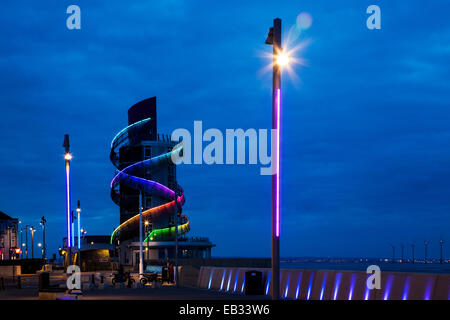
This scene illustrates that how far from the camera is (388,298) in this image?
18.0 meters

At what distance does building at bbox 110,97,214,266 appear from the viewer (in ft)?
321

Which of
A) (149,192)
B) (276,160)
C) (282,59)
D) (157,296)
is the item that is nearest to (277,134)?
(276,160)

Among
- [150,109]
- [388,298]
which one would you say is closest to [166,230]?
[150,109]

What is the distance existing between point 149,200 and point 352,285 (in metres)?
89.2

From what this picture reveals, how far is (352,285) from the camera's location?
20062mm

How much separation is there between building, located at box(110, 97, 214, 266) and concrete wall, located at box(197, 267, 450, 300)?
68.1m

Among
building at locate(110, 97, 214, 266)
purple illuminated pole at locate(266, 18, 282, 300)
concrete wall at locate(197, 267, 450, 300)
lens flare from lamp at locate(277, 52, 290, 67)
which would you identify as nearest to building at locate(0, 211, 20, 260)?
building at locate(110, 97, 214, 266)

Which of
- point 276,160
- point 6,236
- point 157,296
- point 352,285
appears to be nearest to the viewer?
point 276,160

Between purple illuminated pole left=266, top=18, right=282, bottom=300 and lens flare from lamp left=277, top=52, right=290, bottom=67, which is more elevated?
lens flare from lamp left=277, top=52, right=290, bottom=67

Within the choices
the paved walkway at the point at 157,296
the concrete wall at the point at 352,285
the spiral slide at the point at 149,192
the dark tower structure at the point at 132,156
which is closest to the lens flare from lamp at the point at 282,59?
the concrete wall at the point at 352,285

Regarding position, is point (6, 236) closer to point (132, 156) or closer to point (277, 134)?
point (132, 156)

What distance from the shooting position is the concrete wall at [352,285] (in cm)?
1644

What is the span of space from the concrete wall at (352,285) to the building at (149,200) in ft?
223

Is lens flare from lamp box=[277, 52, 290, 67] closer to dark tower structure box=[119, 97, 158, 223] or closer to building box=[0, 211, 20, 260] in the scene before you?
dark tower structure box=[119, 97, 158, 223]
